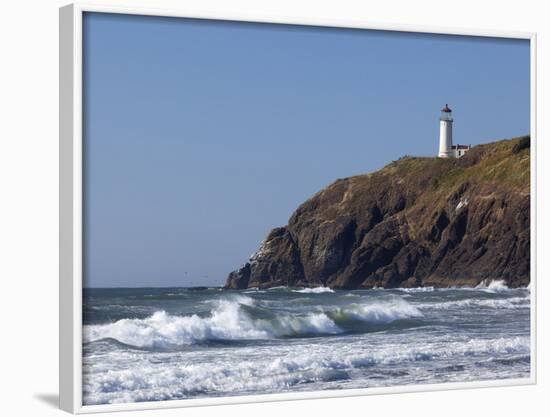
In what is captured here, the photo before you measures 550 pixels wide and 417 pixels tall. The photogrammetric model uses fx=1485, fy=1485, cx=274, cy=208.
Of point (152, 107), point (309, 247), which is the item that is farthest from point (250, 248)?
point (152, 107)

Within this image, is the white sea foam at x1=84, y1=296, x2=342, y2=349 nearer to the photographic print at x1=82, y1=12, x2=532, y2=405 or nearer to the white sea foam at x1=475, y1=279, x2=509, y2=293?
the photographic print at x1=82, y1=12, x2=532, y2=405

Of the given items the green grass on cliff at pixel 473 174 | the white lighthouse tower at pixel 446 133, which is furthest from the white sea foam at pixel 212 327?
the white lighthouse tower at pixel 446 133

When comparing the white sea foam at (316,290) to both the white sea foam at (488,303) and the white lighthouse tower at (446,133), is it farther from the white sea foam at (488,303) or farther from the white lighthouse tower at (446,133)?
the white lighthouse tower at (446,133)

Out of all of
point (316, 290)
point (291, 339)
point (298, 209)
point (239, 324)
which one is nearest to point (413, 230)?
point (316, 290)

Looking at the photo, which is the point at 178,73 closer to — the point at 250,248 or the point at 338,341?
the point at 250,248

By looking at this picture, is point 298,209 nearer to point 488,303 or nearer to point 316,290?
point 316,290

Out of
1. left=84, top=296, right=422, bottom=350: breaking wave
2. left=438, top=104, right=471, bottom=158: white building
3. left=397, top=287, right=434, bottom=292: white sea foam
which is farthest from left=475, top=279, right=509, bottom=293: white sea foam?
left=438, top=104, right=471, bottom=158: white building
